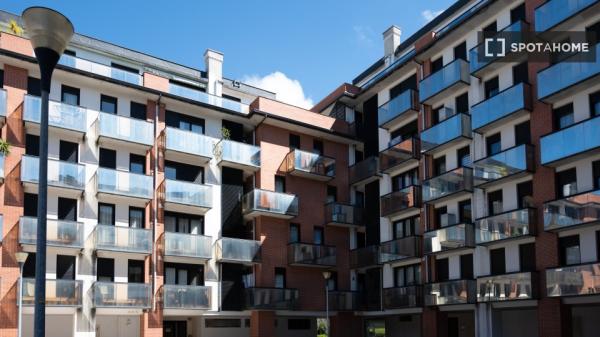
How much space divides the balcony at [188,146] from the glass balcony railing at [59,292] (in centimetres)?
789

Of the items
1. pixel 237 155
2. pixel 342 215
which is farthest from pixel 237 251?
pixel 342 215

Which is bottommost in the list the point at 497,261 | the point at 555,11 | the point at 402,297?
the point at 402,297

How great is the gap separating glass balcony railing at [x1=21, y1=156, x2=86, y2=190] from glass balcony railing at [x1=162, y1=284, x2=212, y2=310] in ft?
20.9

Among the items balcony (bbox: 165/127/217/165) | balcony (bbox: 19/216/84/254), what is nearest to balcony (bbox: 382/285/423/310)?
balcony (bbox: 165/127/217/165)

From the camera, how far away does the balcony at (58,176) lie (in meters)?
27.1

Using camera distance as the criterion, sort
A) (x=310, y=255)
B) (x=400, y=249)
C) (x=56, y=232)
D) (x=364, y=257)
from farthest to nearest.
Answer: (x=364, y=257) → (x=310, y=255) → (x=400, y=249) → (x=56, y=232)

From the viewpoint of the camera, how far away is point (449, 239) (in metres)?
29.2

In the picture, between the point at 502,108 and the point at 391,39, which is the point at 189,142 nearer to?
the point at 391,39

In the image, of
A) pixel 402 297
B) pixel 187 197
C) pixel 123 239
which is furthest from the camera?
pixel 402 297

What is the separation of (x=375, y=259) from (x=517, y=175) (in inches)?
427

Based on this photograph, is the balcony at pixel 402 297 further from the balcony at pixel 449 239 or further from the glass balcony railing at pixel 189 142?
the glass balcony railing at pixel 189 142

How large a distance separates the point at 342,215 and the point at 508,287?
11.8 m

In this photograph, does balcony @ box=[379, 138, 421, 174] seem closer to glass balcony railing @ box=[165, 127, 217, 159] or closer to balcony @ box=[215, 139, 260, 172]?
balcony @ box=[215, 139, 260, 172]

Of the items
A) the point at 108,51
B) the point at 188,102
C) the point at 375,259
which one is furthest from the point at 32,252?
the point at 375,259
